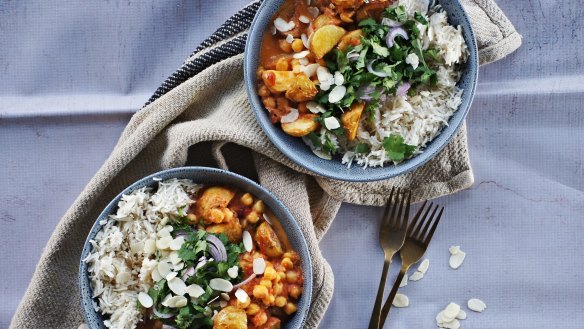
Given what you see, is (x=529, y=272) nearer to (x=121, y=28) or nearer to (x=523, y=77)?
(x=523, y=77)

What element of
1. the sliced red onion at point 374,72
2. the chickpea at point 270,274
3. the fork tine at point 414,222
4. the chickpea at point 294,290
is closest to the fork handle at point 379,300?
the fork tine at point 414,222

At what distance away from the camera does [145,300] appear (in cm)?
221

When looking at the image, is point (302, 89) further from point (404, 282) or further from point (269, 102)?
point (404, 282)

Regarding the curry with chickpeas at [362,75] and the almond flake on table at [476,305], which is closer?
the curry with chickpeas at [362,75]

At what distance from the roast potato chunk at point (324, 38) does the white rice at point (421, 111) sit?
0.24 metres

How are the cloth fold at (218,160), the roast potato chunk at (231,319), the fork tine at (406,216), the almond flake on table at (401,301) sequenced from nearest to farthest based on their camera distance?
the roast potato chunk at (231,319), the cloth fold at (218,160), the fork tine at (406,216), the almond flake on table at (401,301)

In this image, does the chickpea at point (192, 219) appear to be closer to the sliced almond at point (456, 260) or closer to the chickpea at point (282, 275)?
the chickpea at point (282, 275)

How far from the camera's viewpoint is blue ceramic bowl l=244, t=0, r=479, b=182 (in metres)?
2.28

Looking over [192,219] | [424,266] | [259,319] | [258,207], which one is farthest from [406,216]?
[192,219]

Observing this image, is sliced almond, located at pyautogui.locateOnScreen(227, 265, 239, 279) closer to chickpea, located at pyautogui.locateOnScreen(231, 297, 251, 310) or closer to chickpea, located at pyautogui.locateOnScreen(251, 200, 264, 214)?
chickpea, located at pyautogui.locateOnScreen(231, 297, 251, 310)

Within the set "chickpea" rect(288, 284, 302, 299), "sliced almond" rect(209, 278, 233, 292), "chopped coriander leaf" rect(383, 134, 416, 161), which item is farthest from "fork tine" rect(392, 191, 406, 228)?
"sliced almond" rect(209, 278, 233, 292)

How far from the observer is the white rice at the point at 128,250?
7.30 ft

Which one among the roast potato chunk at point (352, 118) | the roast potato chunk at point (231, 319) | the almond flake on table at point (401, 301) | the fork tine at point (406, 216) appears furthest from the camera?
the almond flake on table at point (401, 301)

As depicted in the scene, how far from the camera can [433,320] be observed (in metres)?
2.59
